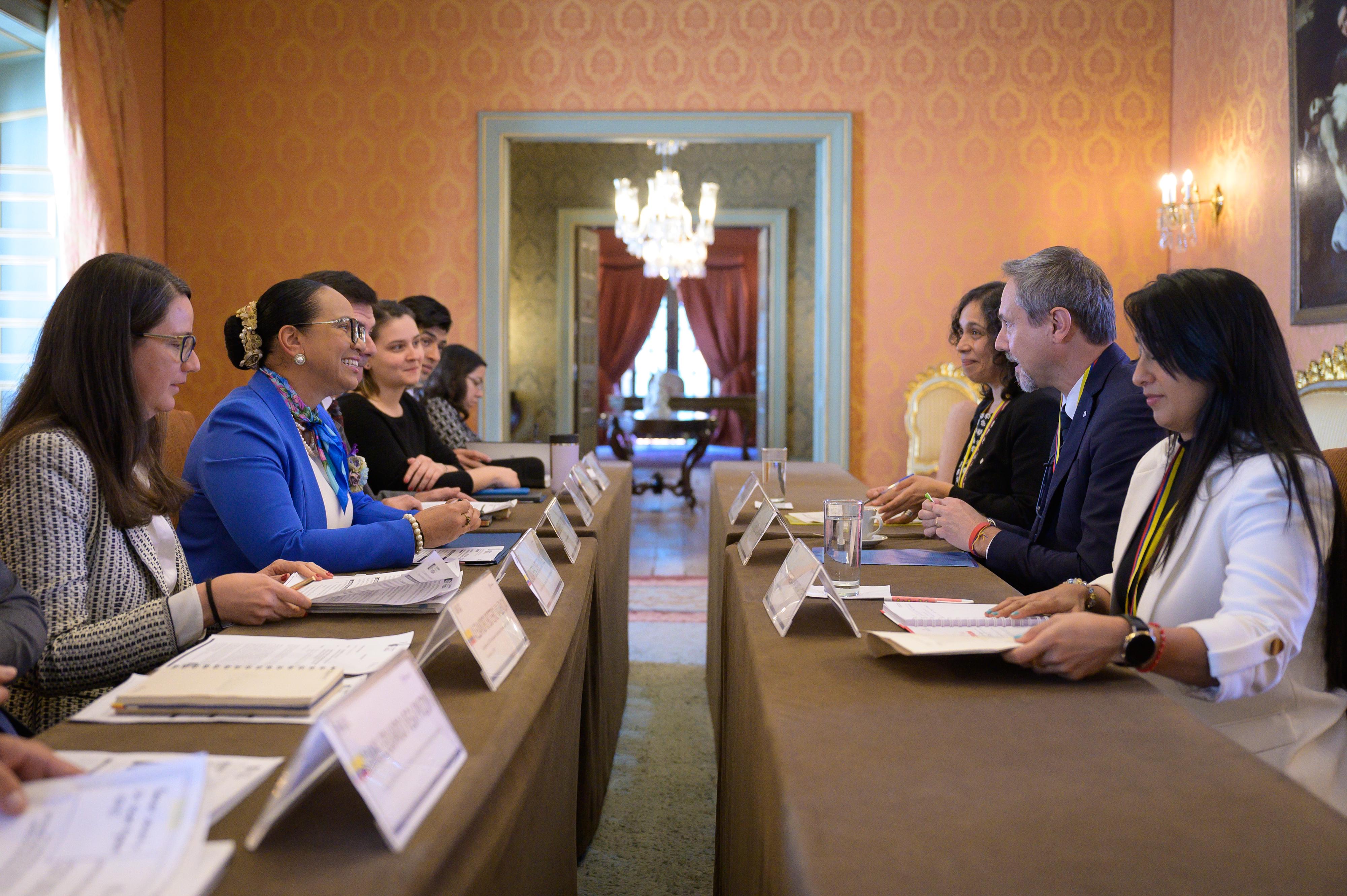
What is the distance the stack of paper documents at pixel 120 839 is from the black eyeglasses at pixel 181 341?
1.00 meters

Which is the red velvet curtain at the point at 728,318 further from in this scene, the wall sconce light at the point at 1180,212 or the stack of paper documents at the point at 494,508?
the stack of paper documents at the point at 494,508

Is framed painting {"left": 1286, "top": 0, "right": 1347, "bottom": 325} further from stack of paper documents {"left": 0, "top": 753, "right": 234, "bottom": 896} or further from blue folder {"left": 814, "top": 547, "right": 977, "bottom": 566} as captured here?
stack of paper documents {"left": 0, "top": 753, "right": 234, "bottom": 896}

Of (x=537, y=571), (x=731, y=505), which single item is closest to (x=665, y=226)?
(x=731, y=505)

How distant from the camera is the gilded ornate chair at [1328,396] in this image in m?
3.52

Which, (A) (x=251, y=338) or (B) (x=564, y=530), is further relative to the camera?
(A) (x=251, y=338)

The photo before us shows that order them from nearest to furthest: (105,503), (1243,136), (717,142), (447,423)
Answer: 1. (105,503)
2. (447,423)
3. (1243,136)
4. (717,142)

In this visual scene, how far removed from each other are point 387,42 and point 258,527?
15.4ft

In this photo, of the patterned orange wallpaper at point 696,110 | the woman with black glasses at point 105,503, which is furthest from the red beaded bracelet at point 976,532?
the patterned orange wallpaper at point 696,110

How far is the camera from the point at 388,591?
5.10 feet

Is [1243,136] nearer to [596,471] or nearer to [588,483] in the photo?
[596,471]

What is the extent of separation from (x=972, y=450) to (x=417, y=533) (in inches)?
67.2

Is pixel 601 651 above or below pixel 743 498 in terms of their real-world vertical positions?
below

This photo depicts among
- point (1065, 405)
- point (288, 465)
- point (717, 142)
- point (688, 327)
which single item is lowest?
point (288, 465)

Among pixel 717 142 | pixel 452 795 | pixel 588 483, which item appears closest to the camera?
pixel 452 795
